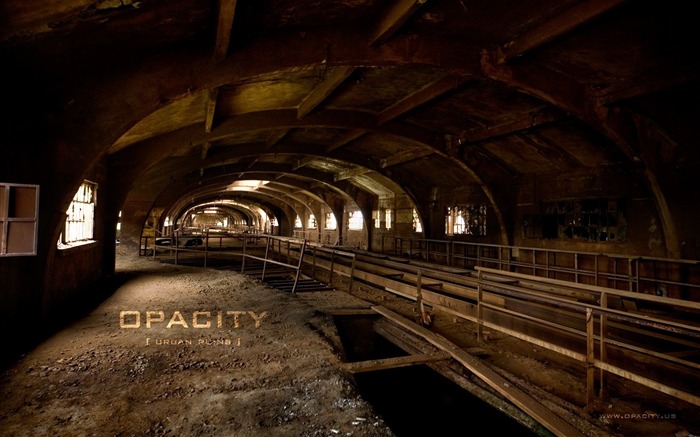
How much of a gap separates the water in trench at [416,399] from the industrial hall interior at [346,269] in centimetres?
3

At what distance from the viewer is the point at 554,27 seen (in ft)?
15.5

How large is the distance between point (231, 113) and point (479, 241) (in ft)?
28.6

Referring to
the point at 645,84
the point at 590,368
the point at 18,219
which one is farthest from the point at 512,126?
the point at 18,219

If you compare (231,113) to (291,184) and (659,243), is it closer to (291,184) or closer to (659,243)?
(659,243)

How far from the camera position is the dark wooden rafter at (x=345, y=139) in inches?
414

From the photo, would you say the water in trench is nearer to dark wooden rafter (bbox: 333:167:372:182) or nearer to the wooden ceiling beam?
the wooden ceiling beam

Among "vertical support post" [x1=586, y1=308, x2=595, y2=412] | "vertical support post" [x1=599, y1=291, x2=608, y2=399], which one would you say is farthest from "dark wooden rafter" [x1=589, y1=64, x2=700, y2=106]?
"vertical support post" [x1=586, y1=308, x2=595, y2=412]

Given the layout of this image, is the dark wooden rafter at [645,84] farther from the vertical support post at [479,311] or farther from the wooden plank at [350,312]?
the wooden plank at [350,312]

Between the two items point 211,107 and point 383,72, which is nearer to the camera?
point 383,72

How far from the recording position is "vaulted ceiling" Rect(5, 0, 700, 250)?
4082 mm

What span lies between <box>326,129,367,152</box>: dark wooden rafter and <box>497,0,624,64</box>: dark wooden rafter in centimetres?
508

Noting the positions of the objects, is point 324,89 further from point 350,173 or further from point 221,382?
point 350,173

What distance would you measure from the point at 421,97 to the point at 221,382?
21.0 feet

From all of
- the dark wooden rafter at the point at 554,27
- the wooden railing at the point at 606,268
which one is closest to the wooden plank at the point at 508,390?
the wooden railing at the point at 606,268
